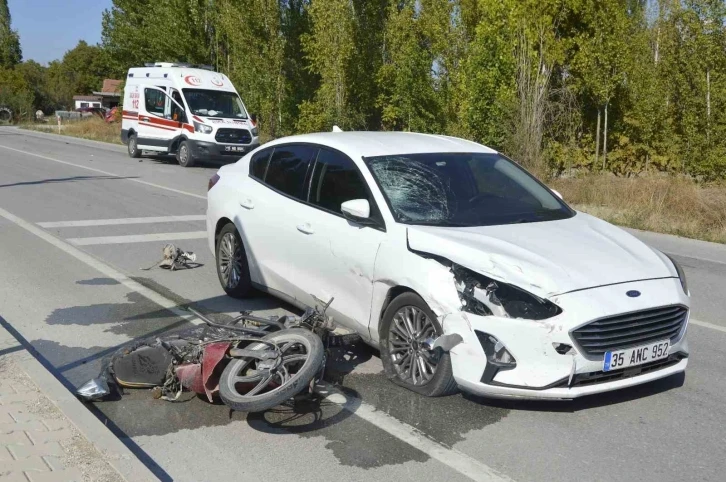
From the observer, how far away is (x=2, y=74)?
83.9 m

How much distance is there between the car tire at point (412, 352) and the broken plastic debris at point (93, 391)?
182 cm

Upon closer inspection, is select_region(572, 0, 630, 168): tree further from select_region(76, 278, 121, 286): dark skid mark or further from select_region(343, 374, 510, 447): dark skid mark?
select_region(343, 374, 510, 447): dark skid mark

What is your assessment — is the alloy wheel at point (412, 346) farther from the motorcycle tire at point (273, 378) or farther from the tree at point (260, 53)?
the tree at point (260, 53)

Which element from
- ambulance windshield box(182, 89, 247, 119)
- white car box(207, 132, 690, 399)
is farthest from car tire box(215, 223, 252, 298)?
ambulance windshield box(182, 89, 247, 119)

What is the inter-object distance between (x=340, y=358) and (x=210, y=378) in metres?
1.27

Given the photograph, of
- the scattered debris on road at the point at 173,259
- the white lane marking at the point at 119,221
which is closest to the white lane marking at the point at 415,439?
the scattered debris on road at the point at 173,259

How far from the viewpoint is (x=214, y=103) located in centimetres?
2544

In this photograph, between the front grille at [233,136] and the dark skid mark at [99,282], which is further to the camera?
the front grille at [233,136]

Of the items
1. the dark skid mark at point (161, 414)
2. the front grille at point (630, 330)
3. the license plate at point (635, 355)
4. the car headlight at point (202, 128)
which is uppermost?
the car headlight at point (202, 128)

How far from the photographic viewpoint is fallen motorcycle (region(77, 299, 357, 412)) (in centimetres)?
A: 498

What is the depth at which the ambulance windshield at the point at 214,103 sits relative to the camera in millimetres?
25062

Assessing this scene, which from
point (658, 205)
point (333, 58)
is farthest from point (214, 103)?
point (658, 205)

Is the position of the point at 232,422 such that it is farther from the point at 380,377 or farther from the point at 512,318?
the point at 512,318

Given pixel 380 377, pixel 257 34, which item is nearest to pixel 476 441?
pixel 380 377
